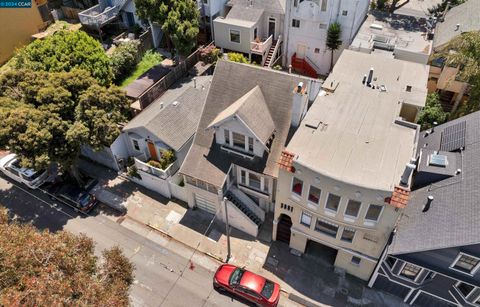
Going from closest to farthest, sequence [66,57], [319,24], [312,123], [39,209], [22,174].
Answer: [312,123]
[39,209]
[22,174]
[66,57]
[319,24]

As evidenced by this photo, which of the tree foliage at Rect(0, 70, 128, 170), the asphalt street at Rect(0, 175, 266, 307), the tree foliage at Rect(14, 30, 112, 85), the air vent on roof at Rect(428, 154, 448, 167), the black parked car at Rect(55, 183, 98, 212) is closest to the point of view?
the air vent on roof at Rect(428, 154, 448, 167)

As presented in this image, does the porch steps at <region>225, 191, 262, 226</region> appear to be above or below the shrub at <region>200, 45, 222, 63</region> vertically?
below

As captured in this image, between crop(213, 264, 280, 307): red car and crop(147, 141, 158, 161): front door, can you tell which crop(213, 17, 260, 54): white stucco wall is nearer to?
crop(147, 141, 158, 161): front door

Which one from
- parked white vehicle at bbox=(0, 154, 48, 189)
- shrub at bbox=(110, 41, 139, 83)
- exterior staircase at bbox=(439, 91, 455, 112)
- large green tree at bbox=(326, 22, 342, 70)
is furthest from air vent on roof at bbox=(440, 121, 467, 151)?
parked white vehicle at bbox=(0, 154, 48, 189)

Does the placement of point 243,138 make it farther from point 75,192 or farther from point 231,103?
point 75,192

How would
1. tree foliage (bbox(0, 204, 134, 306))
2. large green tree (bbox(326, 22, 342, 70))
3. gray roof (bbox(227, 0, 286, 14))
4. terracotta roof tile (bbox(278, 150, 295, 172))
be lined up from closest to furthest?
tree foliage (bbox(0, 204, 134, 306)) < terracotta roof tile (bbox(278, 150, 295, 172)) < large green tree (bbox(326, 22, 342, 70)) < gray roof (bbox(227, 0, 286, 14))

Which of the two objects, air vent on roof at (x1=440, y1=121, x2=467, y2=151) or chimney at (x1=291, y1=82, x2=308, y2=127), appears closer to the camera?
chimney at (x1=291, y1=82, x2=308, y2=127)

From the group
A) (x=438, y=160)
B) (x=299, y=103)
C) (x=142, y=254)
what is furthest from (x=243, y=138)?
(x=438, y=160)

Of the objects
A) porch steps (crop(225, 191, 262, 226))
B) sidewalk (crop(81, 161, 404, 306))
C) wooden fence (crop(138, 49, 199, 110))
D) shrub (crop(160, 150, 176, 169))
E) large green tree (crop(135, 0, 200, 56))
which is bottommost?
sidewalk (crop(81, 161, 404, 306))
